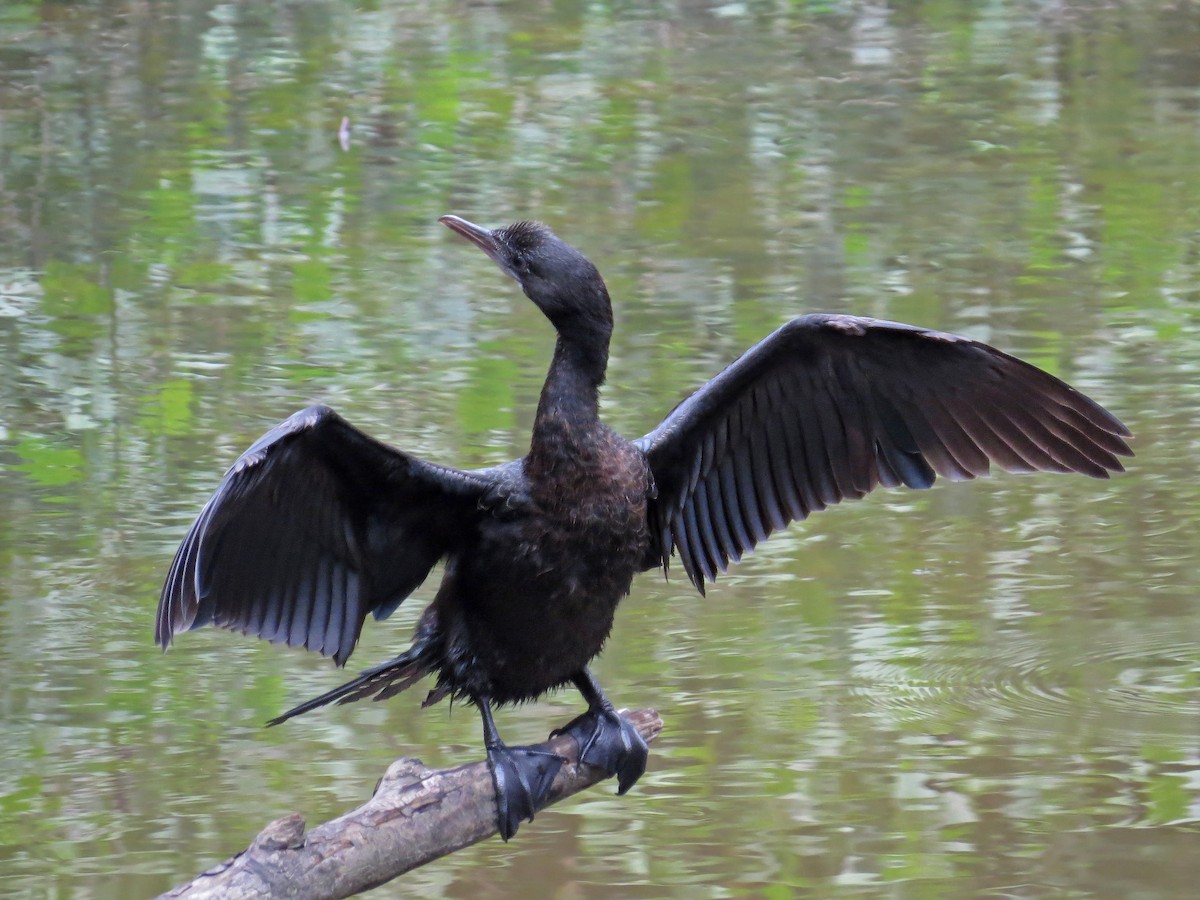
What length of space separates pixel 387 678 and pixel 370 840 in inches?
A: 22.0

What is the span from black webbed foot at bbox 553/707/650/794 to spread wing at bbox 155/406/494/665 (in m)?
0.49

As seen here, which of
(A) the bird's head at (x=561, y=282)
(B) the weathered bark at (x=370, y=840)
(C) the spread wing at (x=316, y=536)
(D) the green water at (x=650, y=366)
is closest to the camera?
(B) the weathered bark at (x=370, y=840)

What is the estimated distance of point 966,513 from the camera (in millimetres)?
6129

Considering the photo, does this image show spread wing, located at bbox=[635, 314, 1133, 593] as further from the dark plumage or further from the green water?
the green water

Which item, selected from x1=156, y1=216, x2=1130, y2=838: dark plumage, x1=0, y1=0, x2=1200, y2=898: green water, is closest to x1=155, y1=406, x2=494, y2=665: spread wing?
x1=156, y1=216, x2=1130, y2=838: dark plumage

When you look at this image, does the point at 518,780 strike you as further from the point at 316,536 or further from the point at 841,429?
the point at 841,429

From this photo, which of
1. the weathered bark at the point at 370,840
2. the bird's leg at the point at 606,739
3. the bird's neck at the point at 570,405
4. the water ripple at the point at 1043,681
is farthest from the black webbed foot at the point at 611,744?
the water ripple at the point at 1043,681

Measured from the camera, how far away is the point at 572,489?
12.0ft

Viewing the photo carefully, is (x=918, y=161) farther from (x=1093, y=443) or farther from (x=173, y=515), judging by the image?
(x=1093, y=443)

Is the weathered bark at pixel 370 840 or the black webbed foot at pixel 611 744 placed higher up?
the weathered bark at pixel 370 840

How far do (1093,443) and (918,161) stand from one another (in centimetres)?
570

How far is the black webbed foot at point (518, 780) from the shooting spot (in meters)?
3.69

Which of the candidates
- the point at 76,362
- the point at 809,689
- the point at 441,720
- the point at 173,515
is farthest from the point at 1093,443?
the point at 76,362

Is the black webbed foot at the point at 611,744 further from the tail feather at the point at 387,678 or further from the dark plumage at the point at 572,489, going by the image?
the tail feather at the point at 387,678
